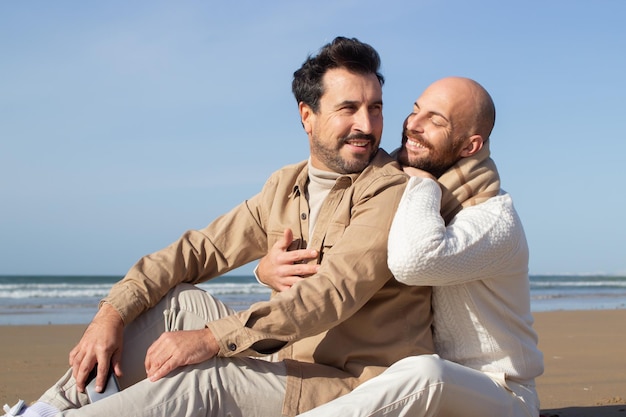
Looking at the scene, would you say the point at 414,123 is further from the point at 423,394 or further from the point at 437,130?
the point at 423,394

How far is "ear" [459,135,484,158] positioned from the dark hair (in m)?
0.55

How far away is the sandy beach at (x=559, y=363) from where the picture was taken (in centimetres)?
496

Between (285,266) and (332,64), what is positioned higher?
(332,64)

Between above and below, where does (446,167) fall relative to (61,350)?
above

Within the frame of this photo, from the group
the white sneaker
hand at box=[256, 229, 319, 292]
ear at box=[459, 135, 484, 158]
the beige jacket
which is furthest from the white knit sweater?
the white sneaker

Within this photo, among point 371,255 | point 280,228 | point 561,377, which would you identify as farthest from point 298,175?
point 561,377

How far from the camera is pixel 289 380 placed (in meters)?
2.74

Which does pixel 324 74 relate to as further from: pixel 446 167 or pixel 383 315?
pixel 383 315

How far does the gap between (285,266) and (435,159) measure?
0.74 metres

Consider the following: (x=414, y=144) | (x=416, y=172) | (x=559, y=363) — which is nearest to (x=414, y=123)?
(x=414, y=144)

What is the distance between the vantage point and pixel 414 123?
317 centimetres

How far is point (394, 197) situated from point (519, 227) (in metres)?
0.46

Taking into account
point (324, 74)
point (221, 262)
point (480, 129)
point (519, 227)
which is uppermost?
point (324, 74)

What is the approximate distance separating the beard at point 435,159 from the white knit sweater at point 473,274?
0.27 m
